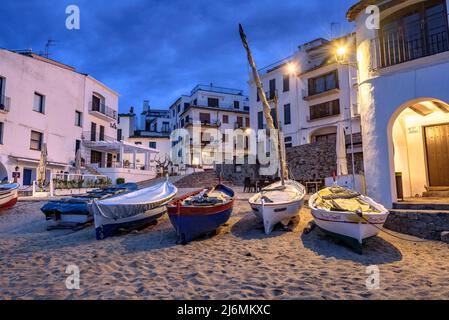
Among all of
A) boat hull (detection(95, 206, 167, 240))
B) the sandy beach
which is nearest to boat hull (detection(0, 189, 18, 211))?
the sandy beach

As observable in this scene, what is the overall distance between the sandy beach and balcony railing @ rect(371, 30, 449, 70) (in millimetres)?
6049

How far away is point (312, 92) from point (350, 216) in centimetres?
2340

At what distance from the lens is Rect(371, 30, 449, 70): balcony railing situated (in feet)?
31.1

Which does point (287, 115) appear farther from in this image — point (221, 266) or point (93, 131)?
point (221, 266)

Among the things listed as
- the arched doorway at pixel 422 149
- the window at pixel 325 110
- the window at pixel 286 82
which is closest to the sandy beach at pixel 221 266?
the arched doorway at pixel 422 149

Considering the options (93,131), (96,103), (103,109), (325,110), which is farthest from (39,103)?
(325,110)

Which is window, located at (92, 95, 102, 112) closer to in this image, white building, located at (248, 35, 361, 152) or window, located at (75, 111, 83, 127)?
window, located at (75, 111, 83, 127)

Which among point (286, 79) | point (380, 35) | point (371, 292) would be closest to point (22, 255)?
point (371, 292)

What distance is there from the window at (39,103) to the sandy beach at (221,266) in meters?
19.1

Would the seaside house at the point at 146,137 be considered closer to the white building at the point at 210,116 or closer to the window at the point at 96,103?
the white building at the point at 210,116

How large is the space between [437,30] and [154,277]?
11422 mm

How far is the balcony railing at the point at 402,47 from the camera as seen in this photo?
9477 mm

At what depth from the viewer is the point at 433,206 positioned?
8312mm

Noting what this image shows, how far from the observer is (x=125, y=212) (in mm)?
8570
